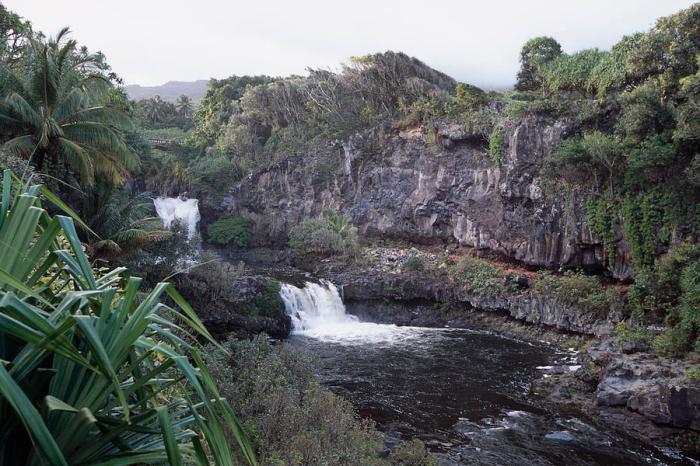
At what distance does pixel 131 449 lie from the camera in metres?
2.28

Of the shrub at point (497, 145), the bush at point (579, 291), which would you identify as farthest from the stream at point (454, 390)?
the shrub at point (497, 145)

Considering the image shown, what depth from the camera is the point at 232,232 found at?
30.0 m

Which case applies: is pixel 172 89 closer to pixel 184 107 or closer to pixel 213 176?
pixel 184 107

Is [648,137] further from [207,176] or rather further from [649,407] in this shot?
[207,176]

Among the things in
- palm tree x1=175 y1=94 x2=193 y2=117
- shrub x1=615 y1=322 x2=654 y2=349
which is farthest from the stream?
palm tree x1=175 y1=94 x2=193 y2=117

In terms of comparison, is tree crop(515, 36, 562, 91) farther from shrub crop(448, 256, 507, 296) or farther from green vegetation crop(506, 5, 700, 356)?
shrub crop(448, 256, 507, 296)

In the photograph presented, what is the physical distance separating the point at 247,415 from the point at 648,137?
15543mm

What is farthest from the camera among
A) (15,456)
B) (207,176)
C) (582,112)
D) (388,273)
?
(207,176)

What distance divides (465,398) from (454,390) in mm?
535

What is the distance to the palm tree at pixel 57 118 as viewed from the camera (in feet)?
35.8

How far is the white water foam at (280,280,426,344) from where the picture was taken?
17.6 m

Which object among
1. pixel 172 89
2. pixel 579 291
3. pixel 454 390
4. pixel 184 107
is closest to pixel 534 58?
pixel 579 291

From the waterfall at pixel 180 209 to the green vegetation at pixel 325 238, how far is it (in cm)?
828

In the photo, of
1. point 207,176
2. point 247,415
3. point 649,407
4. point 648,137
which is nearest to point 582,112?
point 648,137
